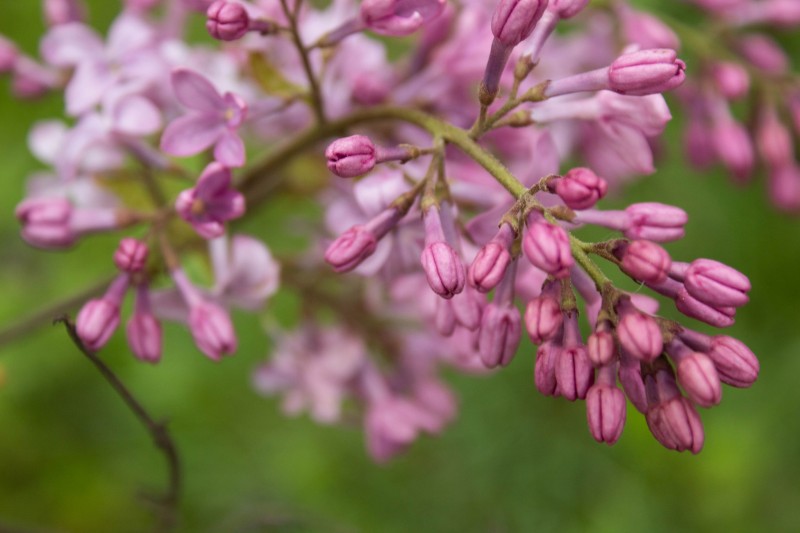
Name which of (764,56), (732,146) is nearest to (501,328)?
(732,146)

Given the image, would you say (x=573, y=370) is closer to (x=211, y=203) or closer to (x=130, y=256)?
(x=211, y=203)

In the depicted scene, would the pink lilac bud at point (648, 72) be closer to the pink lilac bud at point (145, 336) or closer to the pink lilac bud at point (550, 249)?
the pink lilac bud at point (550, 249)

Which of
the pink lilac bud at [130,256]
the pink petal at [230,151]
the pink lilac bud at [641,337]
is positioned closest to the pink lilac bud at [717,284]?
the pink lilac bud at [641,337]

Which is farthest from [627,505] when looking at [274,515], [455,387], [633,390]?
[633,390]

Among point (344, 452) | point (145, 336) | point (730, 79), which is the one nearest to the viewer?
point (145, 336)

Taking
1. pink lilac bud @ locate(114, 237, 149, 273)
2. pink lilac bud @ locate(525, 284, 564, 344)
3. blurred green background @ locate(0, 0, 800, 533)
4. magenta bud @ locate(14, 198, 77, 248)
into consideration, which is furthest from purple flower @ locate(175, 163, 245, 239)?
blurred green background @ locate(0, 0, 800, 533)

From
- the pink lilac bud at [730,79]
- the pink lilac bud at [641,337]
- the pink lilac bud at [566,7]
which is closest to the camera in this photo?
the pink lilac bud at [641,337]

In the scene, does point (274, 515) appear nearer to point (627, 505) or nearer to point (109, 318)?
point (109, 318)
